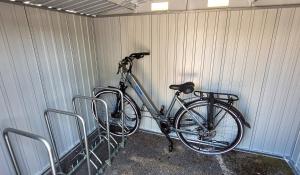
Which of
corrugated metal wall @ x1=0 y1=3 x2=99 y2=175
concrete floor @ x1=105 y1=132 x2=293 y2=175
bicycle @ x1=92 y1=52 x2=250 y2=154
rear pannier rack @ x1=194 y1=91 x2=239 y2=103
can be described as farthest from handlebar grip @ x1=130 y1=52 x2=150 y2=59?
concrete floor @ x1=105 y1=132 x2=293 y2=175

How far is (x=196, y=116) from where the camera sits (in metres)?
2.26

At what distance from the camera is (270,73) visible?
1.96 m

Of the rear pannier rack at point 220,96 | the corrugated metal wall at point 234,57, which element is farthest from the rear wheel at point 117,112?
the rear pannier rack at point 220,96

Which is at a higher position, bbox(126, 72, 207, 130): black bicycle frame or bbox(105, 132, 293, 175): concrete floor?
bbox(126, 72, 207, 130): black bicycle frame

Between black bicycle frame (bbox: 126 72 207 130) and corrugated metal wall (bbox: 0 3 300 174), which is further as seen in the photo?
black bicycle frame (bbox: 126 72 207 130)

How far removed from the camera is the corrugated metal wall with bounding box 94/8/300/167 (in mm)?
1862

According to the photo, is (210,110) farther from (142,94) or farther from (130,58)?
(130,58)

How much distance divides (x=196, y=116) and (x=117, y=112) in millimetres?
1143

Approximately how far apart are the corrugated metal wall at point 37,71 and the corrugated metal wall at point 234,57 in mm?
584

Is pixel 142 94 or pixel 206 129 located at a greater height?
pixel 142 94

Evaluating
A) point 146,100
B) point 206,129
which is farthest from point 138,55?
point 206,129

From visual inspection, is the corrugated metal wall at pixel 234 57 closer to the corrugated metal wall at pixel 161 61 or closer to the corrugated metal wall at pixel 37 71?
the corrugated metal wall at pixel 161 61

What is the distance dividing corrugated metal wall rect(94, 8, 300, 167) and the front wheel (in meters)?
0.22

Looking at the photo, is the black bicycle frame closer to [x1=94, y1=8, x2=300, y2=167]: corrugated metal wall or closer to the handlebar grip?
[x1=94, y1=8, x2=300, y2=167]: corrugated metal wall
